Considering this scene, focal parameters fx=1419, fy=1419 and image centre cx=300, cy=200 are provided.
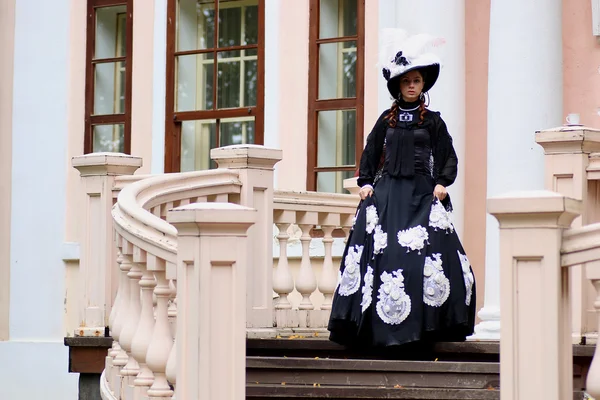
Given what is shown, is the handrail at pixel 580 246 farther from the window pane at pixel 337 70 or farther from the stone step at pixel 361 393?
the window pane at pixel 337 70

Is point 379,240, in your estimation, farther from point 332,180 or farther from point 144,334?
point 332,180

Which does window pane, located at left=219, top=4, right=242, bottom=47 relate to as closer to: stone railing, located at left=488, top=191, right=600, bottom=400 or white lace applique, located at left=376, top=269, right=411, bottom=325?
white lace applique, located at left=376, top=269, right=411, bottom=325

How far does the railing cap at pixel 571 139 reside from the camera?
6.59 meters

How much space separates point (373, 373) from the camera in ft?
20.8

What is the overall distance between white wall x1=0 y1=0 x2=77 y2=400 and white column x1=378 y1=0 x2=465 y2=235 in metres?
3.37

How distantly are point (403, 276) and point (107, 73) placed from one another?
512 cm

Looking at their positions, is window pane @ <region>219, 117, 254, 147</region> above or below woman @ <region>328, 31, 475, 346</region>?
above

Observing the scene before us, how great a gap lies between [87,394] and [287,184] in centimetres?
266

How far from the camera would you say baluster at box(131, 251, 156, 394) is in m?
5.79

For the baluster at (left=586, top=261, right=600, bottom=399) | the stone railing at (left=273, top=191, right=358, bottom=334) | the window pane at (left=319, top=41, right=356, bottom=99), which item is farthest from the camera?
the window pane at (left=319, top=41, right=356, bottom=99)

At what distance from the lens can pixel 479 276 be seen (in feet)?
29.9

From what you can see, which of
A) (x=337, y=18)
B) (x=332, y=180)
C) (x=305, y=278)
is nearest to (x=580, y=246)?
(x=305, y=278)

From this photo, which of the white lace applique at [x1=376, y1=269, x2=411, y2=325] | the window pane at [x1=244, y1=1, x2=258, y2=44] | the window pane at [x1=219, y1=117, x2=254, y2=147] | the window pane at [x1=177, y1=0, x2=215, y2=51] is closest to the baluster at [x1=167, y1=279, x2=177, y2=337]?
the white lace applique at [x1=376, y1=269, x2=411, y2=325]

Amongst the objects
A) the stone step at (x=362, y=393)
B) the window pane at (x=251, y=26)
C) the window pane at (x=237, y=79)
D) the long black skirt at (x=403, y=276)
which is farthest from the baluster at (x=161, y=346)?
the window pane at (x=251, y=26)
